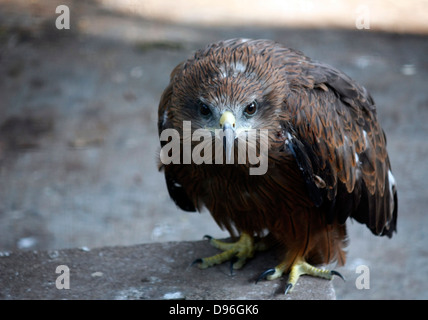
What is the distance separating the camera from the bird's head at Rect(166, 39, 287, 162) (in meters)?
3.16

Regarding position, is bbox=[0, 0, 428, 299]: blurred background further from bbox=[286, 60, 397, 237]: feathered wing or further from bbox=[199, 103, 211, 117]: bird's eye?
bbox=[199, 103, 211, 117]: bird's eye

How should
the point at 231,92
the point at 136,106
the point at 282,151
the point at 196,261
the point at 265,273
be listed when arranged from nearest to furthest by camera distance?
the point at 231,92
the point at 282,151
the point at 265,273
the point at 196,261
the point at 136,106

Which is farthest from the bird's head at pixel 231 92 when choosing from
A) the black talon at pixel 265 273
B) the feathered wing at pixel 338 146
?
the black talon at pixel 265 273

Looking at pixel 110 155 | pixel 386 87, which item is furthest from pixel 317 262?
pixel 386 87

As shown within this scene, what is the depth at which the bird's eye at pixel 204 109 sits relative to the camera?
3.23m

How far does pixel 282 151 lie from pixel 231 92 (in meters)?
0.50

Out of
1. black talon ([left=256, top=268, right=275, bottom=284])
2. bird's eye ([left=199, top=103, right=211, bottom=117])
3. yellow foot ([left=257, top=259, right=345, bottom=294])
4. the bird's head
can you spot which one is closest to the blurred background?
yellow foot ([left=257, top=259, right=345, bottom=294])

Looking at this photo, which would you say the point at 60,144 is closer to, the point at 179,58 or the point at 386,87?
the point at 179,58

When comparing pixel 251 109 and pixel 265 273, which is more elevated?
pixel 251 109

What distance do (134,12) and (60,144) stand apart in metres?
4.50

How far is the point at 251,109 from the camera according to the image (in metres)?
3.24

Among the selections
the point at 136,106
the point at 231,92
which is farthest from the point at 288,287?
the point at 136,106

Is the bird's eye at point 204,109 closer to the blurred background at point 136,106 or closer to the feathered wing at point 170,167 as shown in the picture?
the feathered wing at point 170,167

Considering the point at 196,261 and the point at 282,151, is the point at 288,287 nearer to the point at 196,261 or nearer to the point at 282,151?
the point at 196,261
